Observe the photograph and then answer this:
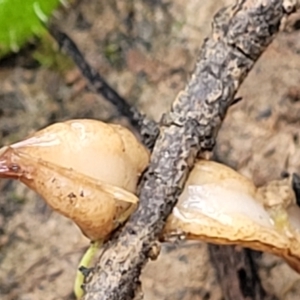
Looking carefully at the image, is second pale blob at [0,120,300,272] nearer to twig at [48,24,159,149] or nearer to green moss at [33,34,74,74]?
twig at [48,24,159,149]

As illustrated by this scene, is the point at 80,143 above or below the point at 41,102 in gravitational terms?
above

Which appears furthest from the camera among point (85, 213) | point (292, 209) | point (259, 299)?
point (259, 299)

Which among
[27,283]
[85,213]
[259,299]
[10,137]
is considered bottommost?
[259,299]

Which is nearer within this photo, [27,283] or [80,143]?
[80,143]

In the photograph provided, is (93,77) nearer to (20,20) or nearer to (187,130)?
(20,20)

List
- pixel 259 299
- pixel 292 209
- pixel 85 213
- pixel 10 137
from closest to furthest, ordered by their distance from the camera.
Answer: pixel 85 213 → pixel 292 209 → pixel 259 299 → pixel 10 137

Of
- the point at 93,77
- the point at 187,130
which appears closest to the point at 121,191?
the point at 187,130

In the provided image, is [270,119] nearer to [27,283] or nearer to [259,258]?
[259,258]

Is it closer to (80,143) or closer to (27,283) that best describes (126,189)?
(80,143)

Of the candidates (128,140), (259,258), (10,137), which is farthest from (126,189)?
(10,137)
